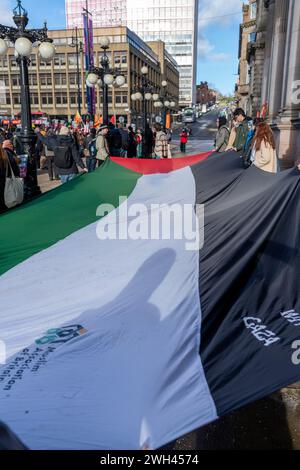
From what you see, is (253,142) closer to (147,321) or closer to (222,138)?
(222,138)

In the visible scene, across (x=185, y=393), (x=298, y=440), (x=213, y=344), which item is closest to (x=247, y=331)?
(x=213, y=344)

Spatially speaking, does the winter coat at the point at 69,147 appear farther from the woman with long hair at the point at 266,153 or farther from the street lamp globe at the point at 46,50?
the woman with long hair at the point at 266,153

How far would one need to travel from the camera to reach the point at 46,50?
1036 centimetres

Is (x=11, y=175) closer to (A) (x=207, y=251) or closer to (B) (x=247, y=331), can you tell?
(A) (x=207, y=251)

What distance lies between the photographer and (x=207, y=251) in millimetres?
3135

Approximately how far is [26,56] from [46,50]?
0.79 metres

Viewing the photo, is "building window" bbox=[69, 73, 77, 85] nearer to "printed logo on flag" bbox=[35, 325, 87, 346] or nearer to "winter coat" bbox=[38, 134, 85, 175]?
"winter coat" bbox=[38, 134, 85, 175]

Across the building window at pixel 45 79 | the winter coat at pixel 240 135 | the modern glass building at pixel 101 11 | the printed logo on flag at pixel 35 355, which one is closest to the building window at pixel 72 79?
the building window at pixel 45 79

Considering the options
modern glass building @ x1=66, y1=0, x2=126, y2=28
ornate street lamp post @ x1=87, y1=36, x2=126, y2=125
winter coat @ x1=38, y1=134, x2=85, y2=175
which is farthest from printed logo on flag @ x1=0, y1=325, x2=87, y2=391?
modern glass building @ x1=66, y1=0, x2=126, y2=28

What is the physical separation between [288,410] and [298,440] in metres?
0.35

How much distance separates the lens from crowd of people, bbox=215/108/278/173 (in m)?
5.65

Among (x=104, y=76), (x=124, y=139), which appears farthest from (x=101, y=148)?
(x=104, y=76)

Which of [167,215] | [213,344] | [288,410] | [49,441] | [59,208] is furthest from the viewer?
[59,208]

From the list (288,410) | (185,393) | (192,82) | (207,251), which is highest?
(192,82)
